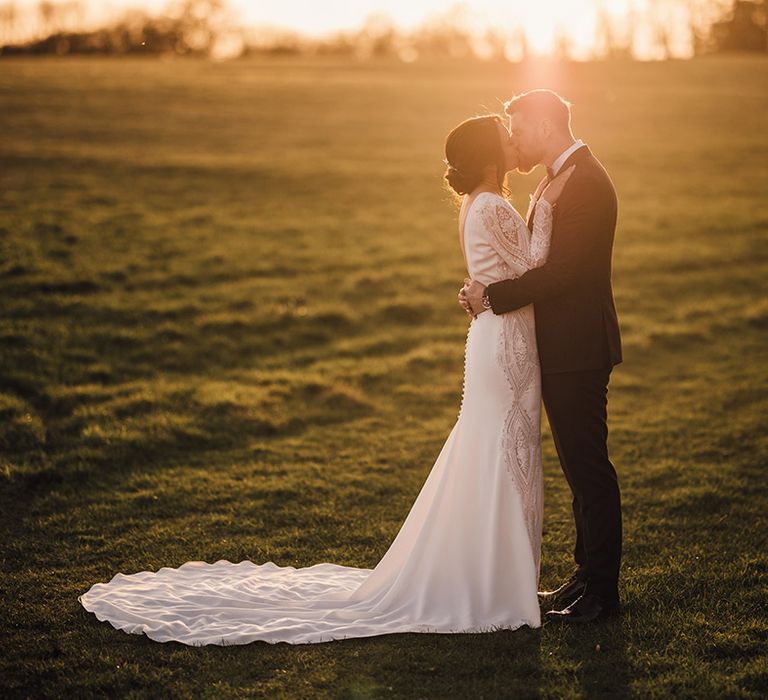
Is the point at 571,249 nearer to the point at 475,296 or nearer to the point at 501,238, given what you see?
the point at 501,238

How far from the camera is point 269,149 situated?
2983 centimetres

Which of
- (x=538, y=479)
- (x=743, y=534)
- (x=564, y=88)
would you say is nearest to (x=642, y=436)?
(x=743, y=534)

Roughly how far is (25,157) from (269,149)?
7857 millimetres

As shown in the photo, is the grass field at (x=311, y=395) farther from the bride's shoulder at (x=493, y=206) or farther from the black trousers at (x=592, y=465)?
the bride's shoulder at (x=493, y=206)

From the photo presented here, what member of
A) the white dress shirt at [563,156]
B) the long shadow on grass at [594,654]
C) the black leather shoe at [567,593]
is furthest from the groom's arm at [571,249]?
the long shadow on grass at [594,654]

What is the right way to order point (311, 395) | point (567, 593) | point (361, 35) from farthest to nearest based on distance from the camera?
1. point (361, 35)
2. point (311, 395)
3. point (567, 593)

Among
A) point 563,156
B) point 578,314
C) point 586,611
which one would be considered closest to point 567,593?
point 586,611

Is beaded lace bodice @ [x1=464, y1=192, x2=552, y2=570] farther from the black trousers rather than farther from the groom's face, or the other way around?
the groom's face

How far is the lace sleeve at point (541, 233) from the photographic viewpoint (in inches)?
239

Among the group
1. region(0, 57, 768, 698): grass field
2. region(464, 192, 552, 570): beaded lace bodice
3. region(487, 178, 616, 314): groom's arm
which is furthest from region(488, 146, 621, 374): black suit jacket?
region(0, 57, 768, 698): grass field

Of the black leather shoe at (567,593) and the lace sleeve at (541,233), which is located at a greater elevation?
the lace sleeve at (541,233)

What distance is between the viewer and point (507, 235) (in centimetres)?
609

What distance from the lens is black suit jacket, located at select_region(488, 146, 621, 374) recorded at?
19.5ft

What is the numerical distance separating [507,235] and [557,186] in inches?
18.0
